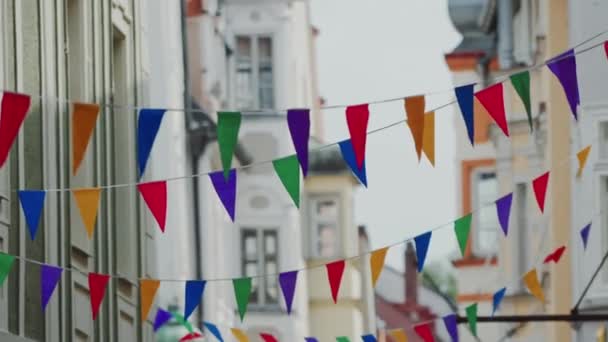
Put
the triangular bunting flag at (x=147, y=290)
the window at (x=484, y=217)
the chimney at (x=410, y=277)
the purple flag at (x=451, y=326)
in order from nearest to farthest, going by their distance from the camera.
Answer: the triangular bunting flag at (x=147, y=290) → the purple flag at (x=451, y=326) → the window at (x=484, y=217) → the chimney at (x=410, y=277)


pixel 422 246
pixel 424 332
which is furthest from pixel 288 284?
pixel 424 332

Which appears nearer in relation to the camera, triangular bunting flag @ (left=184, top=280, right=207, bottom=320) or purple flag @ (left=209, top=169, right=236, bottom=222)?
purple flag @ (left=209, top=169, right=236, bottom=222)

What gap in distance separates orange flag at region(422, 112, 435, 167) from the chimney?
52.7m

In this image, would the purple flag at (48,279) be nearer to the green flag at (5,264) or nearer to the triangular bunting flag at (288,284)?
the green flag at (5,264)

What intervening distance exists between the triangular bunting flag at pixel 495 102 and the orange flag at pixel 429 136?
391mm

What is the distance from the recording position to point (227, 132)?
22500 millimetres

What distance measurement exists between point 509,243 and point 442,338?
2986 centimetres

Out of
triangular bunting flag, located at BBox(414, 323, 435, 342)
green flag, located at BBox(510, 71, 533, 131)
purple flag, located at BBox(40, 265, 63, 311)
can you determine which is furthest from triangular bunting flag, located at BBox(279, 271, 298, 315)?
green flag, located at BBox(510, 71, 533, 131)

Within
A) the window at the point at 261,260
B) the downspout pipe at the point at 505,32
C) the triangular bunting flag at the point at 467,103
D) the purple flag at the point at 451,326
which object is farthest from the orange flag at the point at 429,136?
the window at the point at 261,260

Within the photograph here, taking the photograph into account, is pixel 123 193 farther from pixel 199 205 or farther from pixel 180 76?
pixel 199 205

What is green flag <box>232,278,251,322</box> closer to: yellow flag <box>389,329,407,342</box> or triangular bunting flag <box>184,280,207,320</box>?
triangular bunting flag <box>184,280,207,320</box>

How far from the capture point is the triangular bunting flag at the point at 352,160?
22938 millimetres

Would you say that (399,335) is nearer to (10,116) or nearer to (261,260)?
(10,116)

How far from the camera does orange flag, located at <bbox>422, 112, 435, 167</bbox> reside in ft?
75.9
